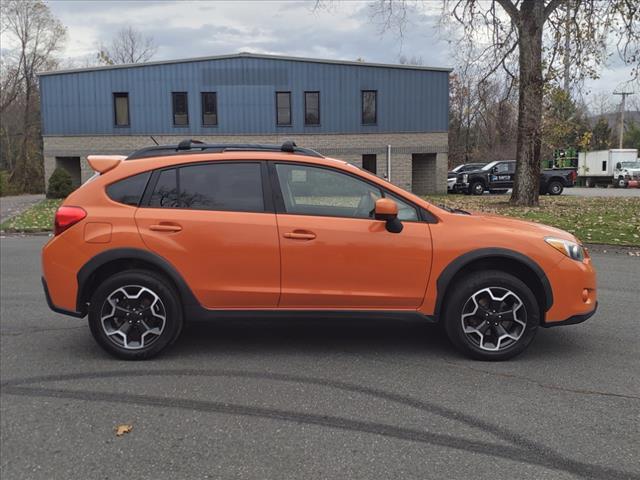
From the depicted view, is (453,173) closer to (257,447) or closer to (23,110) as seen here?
(257,447)

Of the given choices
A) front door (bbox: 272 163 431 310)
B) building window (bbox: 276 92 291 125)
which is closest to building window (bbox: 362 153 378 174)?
building window (bbox: 276 92 291 125)

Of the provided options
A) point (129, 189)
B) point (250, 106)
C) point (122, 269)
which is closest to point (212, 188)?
point (129, 189)

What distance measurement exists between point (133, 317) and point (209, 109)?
26353mm

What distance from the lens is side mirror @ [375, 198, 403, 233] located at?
13.9 ft

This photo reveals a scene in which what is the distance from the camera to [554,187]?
28.3m

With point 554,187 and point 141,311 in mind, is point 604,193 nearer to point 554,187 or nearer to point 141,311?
point 554,187

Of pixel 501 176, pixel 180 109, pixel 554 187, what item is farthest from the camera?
pixel 180 109

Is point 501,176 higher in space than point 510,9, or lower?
lower

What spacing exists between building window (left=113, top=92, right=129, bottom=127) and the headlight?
28.3 metres

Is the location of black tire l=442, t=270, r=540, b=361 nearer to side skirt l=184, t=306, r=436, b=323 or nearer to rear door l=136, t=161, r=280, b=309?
side skirt l=184, t=306, r=436, b=323

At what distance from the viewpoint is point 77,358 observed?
463 cm

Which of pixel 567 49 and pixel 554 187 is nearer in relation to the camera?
pixel 567 49

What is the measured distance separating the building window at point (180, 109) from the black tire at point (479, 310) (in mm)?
27069

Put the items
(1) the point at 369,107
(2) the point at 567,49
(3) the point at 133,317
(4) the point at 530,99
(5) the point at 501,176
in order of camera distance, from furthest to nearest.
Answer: (1) the point at 369,107 < (5) the point at 501,176 < (4) the point at 530,99 < (2) the point at 567,49 < (3) the point at 133,317
